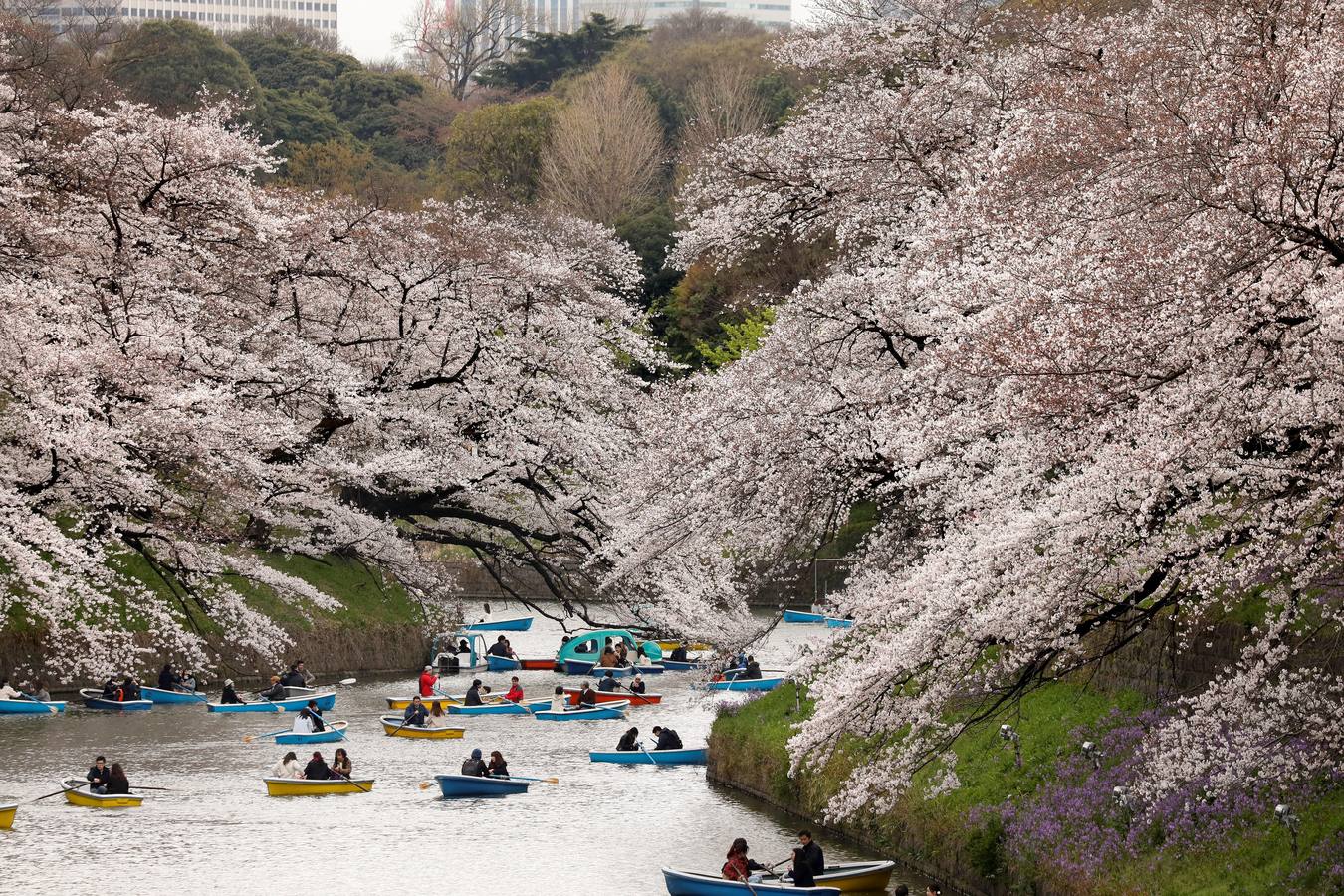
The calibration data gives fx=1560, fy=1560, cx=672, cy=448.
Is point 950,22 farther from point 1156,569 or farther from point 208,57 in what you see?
point 208,57

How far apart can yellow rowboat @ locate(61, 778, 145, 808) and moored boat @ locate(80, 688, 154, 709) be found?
29.3 ft

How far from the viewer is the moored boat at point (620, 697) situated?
3600cm

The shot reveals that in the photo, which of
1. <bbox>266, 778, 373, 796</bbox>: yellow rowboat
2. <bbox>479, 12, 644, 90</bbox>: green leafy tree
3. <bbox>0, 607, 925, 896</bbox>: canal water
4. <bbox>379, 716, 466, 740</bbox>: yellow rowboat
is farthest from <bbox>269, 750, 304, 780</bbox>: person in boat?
<bbox>479, 12, 644, 90</bbox>: green leafy tree

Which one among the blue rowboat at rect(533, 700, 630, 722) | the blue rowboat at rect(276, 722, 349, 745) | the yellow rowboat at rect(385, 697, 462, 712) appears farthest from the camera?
the blue rowboat at rect(533, 700, 630, 722)

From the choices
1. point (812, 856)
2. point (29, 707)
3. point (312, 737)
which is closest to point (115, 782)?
point (312, 737)

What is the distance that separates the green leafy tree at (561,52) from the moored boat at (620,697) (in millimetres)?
65088

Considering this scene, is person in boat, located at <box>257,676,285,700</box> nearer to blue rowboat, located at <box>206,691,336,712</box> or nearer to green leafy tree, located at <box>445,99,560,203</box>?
blue rowboat, located at <box>206,691,336,712</box>

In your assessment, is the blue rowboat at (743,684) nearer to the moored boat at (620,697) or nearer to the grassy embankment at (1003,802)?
the moored boat at (620,697)

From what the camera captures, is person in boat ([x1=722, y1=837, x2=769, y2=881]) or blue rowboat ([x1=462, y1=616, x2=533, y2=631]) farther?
blue rowboat ([x1=462, y1=616, x2=533, y2=631])

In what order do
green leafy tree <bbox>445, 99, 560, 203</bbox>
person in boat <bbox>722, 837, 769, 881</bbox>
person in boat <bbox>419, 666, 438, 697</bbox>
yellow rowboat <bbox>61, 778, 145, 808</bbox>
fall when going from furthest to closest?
green leafy tree <bbox>445, 99, 560, 203</bbox> → person in boat <bbox>419, 666, 438, 697</bbox> → yellow rowboat <bbox>61, 778, 145, 808</bbox> → person in boat <bbox>722, 837, 769, 881</bbox>

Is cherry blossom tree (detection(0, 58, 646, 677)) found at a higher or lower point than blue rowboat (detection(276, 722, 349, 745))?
higher

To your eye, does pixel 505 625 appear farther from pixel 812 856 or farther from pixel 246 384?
pixel 812 856

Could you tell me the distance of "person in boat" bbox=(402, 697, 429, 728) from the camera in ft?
103

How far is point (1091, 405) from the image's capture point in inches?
503
